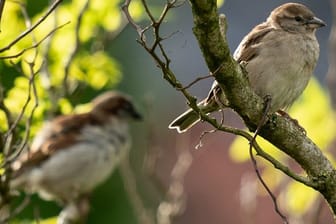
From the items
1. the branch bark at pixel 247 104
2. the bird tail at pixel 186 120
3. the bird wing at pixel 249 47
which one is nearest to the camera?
the branch bark at pixel 247 104

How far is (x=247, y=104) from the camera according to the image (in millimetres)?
3902

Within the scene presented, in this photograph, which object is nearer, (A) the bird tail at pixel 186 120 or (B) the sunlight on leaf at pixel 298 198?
(A) the bird tail at pixel 186 120

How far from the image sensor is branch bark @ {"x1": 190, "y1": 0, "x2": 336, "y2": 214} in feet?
11.4

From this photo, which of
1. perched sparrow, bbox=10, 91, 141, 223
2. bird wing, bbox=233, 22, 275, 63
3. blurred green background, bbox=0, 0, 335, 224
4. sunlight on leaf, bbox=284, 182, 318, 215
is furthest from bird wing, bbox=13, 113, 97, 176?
bird wing, bbox=233, 22, 275, 63

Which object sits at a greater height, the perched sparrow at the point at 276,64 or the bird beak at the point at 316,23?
the perched sparrow at the point at 276,64

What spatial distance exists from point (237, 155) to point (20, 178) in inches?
98.2

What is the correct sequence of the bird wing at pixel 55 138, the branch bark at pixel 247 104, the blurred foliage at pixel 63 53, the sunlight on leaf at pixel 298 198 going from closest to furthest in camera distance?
the branch bark at pixel 247 104, the blurred foliage at pixel 63 53, the sunlight on leaf at pixel 298 198, the bird wing at pixel 55 138

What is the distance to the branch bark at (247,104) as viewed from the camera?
347 cm

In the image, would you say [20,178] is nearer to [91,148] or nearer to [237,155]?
[91,148]

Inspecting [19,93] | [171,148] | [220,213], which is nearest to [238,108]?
[19,93]

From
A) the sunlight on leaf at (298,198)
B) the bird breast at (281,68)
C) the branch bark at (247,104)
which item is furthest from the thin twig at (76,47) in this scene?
the branch bark at (247,104)

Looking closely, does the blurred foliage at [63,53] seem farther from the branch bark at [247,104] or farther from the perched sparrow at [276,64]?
the branch bark at [247,104]

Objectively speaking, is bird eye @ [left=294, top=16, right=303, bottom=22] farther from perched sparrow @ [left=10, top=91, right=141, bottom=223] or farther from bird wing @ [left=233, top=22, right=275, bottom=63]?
perched sparrow @ [left=10, top=91, right=141, bottom=223]

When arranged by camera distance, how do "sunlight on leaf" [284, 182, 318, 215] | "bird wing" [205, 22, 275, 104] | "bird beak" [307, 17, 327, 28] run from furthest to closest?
"sunlight on leaf" [284, 182, 318, 215] < "bird beak" [307, 17, 327, 28] < "bird wing" [205, 22, 275, 104]
